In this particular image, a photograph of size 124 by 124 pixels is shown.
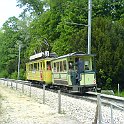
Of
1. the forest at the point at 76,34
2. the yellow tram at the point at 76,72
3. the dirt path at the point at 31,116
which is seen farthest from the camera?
the forest at the point at 76,34

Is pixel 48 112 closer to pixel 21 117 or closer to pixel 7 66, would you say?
pixel 21 117

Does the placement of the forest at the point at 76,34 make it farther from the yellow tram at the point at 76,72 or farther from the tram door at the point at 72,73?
the tram door at the point at 72,73

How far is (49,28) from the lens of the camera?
55969mm

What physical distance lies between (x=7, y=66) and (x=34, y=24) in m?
20.2

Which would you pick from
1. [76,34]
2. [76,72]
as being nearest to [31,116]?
[76,72]

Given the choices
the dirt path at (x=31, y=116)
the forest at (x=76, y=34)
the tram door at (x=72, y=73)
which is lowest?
the dirt path at (x=31, y=116)

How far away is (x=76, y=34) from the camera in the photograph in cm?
3597

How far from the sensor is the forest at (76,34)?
3091 centimetres

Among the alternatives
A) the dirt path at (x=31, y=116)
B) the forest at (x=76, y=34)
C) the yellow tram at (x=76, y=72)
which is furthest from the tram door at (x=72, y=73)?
the dirt path at (x=31, y=116)

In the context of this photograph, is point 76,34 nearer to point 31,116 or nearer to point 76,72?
point 76,72

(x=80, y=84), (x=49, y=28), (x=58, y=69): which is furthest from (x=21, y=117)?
(x=49, y=28)

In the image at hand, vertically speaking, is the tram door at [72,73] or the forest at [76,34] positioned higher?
the forest at [76,34]

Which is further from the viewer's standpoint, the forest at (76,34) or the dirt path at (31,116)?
the forest at (76,34)

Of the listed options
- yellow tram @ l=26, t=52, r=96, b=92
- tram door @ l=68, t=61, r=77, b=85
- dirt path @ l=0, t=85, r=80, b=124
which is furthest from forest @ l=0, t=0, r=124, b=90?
dirt path @ l=0, t=85, r=80, b=124
